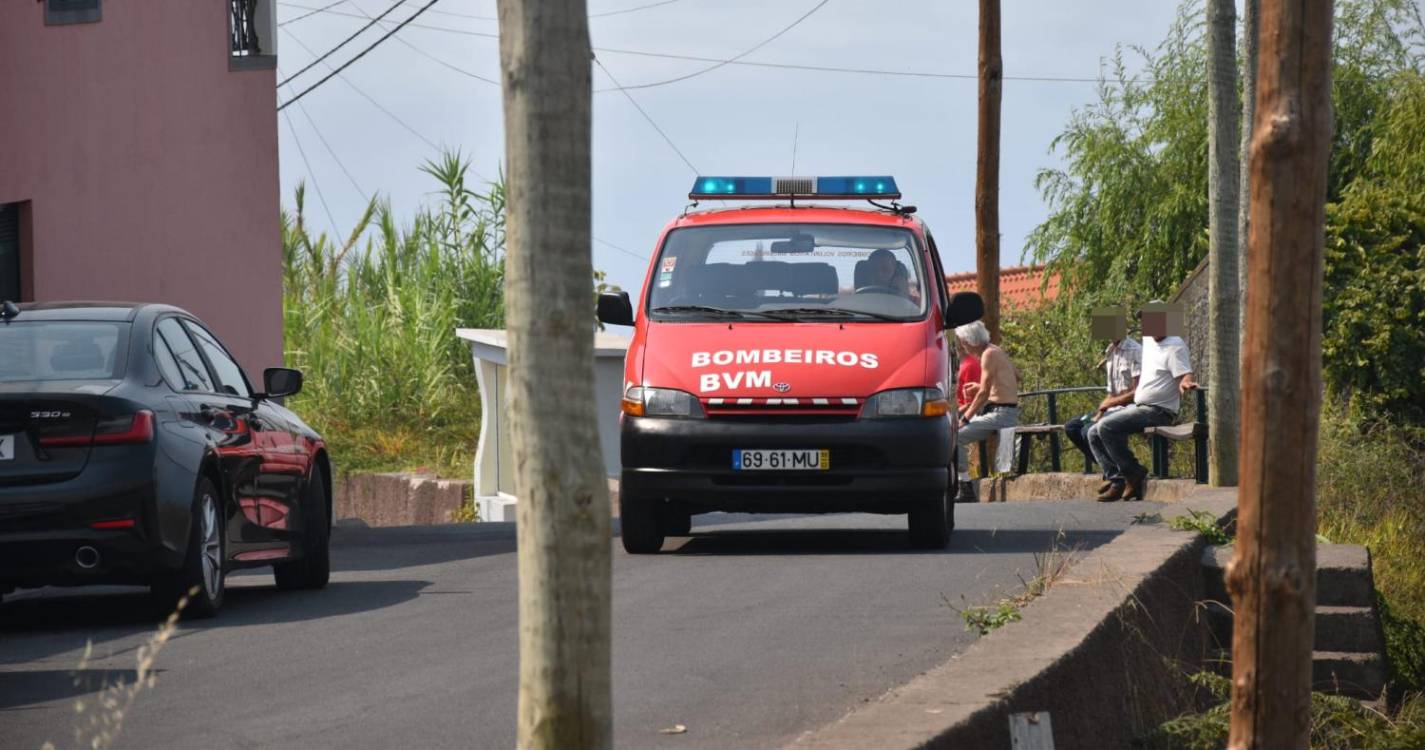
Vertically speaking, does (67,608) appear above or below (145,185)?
below

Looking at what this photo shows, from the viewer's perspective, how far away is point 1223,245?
50.7ft

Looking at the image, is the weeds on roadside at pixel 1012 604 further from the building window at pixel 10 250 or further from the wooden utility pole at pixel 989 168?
the wooden utility pole at pixel 989 168

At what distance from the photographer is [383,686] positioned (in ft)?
24.8

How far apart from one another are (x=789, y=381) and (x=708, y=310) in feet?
2.89

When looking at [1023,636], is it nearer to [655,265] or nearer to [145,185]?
[655,265]

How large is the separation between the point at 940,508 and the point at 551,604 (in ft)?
26.1

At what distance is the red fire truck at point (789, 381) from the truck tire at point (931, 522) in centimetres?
1

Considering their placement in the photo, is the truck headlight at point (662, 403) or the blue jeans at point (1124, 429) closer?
the truck headlight at point (662, 403)

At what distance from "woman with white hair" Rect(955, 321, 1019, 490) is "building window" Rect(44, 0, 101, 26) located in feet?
26.4

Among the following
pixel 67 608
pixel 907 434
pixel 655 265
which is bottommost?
pixel 67 608

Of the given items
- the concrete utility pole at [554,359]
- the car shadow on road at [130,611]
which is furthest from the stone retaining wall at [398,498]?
the concrete utility pole at [554,359]

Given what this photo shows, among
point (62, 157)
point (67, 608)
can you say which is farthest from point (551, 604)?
point (62, 157)

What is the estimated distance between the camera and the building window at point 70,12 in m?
18.0

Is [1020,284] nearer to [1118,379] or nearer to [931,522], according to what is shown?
[1118,379]
